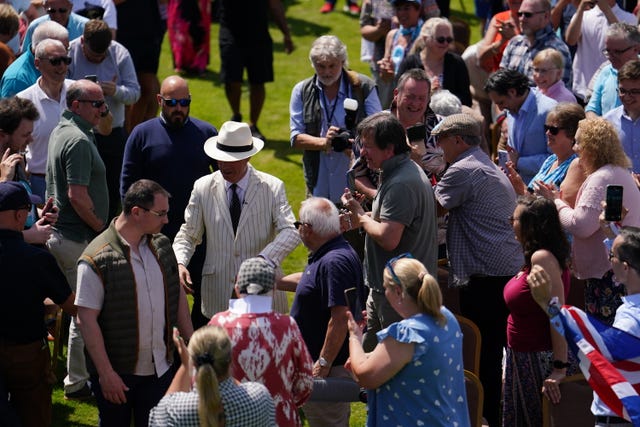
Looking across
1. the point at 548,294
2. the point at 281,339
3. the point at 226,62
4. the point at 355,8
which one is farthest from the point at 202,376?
the point at 355,8

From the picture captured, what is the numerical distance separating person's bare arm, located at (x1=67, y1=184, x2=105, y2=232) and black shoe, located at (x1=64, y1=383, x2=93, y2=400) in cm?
111

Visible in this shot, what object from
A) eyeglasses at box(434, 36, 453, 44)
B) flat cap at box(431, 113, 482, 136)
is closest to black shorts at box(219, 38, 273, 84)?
eyeglasses at box(434, 36, 453, 44)

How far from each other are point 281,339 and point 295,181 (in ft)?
20.1

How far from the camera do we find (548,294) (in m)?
5.82

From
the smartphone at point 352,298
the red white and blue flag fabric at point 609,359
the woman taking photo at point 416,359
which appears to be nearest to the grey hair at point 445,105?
the smartphone at point 352,298

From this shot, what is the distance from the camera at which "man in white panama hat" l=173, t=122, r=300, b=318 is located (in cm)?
717

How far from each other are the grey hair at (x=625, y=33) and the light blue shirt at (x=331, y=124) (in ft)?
6.34

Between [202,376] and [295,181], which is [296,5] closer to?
[295,181]

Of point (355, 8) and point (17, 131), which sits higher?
point (355, 8)

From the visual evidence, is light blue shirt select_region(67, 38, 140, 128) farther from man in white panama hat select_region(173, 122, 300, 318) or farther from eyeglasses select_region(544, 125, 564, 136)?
eyeglasses select_region(544, 125, 564, 136)

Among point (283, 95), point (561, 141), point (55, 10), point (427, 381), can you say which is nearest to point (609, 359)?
point (427, 381)

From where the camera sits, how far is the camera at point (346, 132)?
823 centimetres

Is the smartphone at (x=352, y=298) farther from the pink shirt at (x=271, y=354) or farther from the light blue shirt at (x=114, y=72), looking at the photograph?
the light blue shirt at (x=114, y=72)

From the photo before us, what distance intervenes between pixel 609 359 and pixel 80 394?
12.3ft
